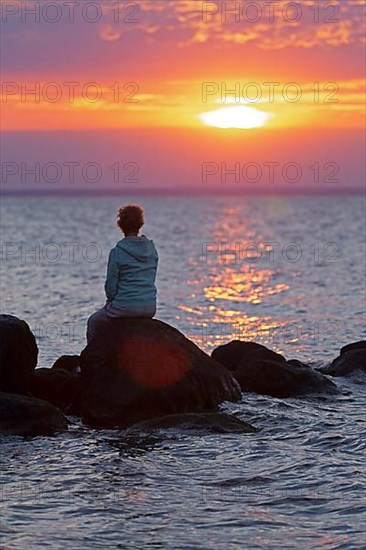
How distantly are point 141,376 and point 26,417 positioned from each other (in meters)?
1.73

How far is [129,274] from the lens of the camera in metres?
14.7

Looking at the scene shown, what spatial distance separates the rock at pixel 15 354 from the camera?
14.6 m

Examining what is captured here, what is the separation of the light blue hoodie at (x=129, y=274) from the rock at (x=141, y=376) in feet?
0.95

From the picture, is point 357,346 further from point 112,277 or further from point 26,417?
point 26,417

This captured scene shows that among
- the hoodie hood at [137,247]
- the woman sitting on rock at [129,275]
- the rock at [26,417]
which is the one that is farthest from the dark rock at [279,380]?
the rock at [26,417]

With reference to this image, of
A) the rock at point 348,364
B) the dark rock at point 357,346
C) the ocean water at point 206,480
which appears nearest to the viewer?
the ocean water at point 206,480

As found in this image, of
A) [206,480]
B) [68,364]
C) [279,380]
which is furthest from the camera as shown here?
[68,364]

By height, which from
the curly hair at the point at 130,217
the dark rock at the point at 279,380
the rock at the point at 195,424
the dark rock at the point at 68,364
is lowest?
the rock at the point at 195,424

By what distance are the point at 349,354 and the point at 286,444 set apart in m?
6.40

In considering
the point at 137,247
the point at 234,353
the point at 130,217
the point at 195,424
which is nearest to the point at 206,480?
the point at 195,424

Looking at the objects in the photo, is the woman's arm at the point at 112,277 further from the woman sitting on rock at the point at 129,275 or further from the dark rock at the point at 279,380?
the dark rock at the point at 279,380

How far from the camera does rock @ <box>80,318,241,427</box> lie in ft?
45.9

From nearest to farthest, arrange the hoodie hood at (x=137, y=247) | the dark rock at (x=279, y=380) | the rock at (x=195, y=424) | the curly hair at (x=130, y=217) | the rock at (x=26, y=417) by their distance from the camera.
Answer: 1. the rock at (x=26, y=417)
2. the rock at (x=195, y=424)
3. the curly hair at (x=130, y=217)
4. the hoodie hood at (x=137, y=247)
5. the dark rock at (x=279, y=380)

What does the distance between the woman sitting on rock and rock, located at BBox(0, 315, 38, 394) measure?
913 mm
